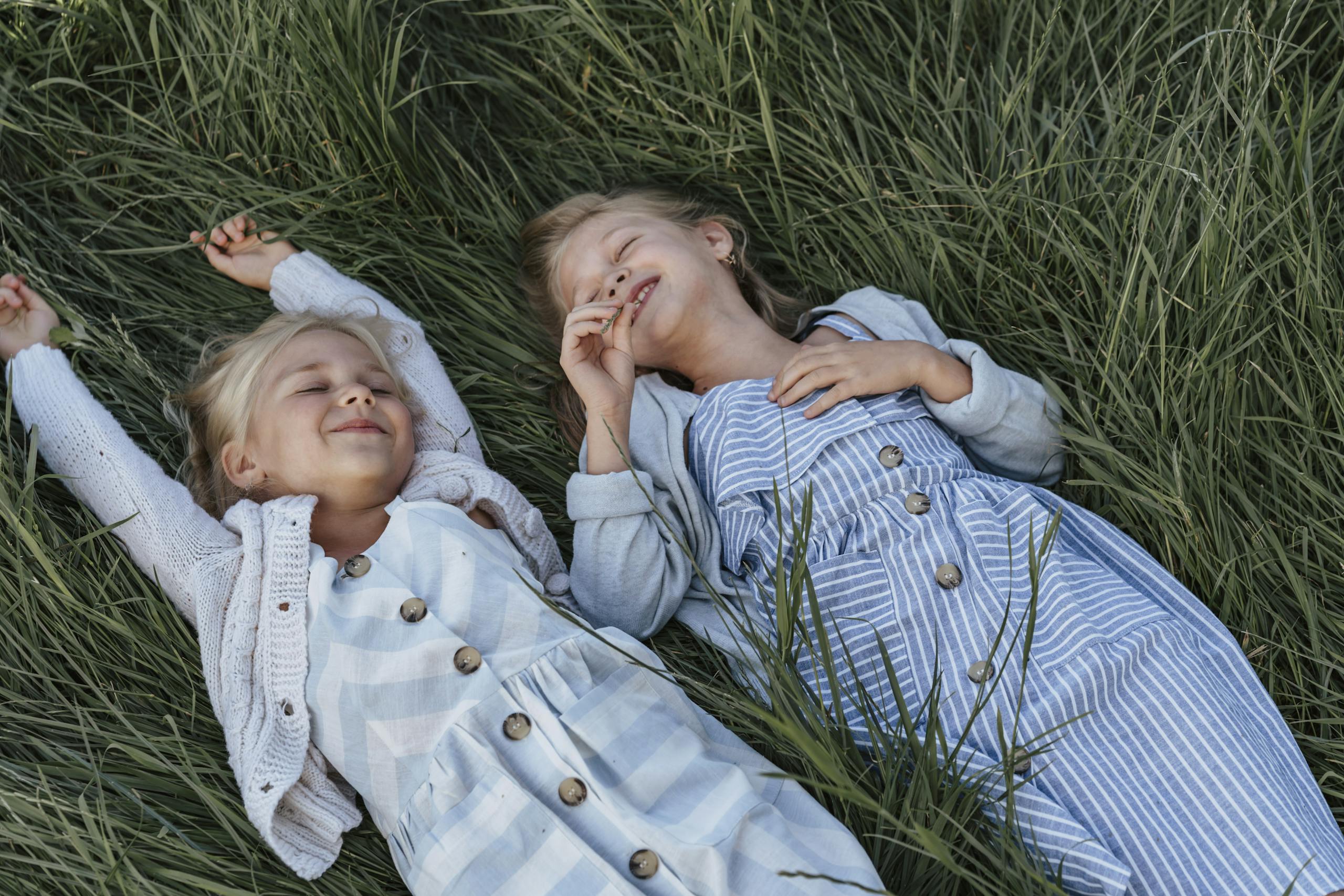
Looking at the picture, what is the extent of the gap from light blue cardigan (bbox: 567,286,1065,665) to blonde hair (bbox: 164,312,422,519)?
54cm

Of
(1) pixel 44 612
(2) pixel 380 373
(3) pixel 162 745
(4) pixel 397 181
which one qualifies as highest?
(4) pixel 397 181

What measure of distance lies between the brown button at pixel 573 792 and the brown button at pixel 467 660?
258 mm

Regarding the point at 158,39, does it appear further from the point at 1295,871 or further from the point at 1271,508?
the point at 1295,871

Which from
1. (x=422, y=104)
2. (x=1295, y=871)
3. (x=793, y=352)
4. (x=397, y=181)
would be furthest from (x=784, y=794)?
(x=422, y=104)

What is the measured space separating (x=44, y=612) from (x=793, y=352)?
167cm

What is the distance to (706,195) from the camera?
2928mm

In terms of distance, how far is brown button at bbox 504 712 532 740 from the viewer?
1.88m

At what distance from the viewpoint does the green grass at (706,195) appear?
2.08m

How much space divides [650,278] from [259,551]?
1030 millimetres

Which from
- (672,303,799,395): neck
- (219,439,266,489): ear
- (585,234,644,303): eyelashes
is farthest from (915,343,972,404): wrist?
(219,439,266,489): ear

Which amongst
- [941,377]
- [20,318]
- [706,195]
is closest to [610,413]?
[941,377]

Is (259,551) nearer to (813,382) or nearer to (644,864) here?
(644,864)

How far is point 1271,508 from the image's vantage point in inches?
87.0

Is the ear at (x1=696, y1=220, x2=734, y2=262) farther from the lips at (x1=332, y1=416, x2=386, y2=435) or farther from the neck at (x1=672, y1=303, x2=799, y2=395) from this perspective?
the lips at (x1=332, y1=416, x2=386, y2=435)
